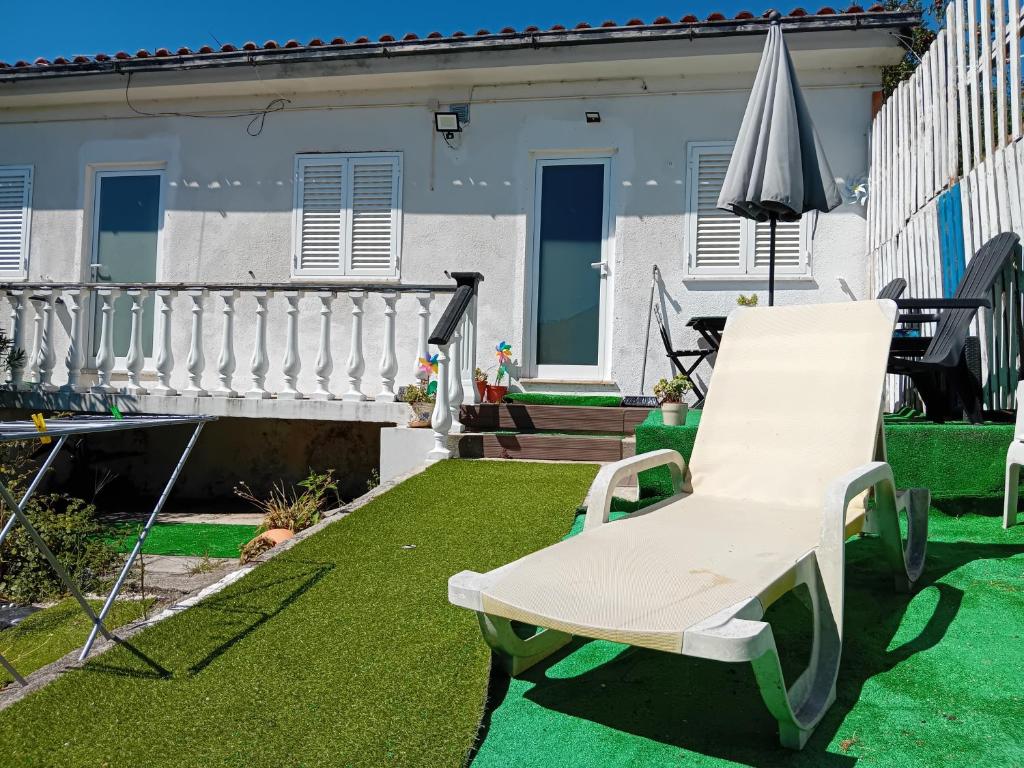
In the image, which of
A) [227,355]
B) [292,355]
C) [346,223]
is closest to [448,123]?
[346,223]

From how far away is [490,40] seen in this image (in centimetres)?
743

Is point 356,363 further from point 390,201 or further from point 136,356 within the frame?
point 390,201

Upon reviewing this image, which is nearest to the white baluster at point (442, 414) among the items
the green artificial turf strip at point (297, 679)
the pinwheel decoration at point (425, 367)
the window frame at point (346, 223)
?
the pinwheel decoration at point (425, 367)

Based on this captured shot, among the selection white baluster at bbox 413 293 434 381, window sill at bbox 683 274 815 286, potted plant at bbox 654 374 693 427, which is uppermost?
window sill at bbox 683 274 815 286

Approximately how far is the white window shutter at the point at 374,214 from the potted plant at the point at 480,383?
1.64 metres

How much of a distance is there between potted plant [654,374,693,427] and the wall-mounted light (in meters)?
3.78

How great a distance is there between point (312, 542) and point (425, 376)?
3.08 metres

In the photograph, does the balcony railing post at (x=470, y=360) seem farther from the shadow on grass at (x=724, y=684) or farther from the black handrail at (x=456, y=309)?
the shadow on grass at (x=724, y=684)

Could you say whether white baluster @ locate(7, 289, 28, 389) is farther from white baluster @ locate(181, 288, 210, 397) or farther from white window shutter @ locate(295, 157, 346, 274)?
white window shutter @ locate(295, 157, 346, 274)

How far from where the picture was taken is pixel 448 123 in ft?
26.1

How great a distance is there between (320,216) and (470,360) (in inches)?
115

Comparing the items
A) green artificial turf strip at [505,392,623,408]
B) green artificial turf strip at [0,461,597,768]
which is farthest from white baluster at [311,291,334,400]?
green artificial turf strip at [0,461,597,768]

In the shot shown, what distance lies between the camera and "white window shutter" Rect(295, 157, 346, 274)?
8336mm

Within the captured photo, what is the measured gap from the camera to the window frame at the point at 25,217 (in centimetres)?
895
